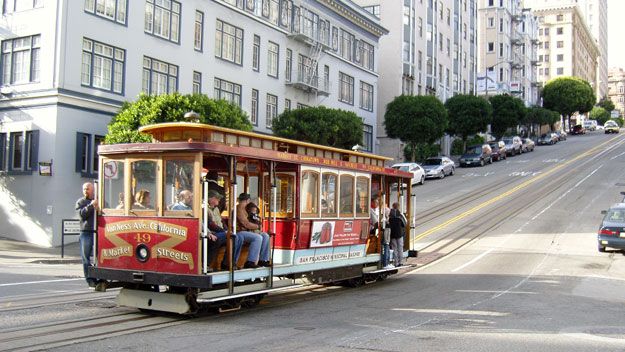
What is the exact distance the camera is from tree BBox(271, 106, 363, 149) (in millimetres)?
35625

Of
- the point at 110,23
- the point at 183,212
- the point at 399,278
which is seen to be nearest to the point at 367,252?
the point at 399,278

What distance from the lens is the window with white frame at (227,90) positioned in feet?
110

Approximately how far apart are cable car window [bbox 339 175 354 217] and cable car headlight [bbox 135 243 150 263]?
4584 millimetres

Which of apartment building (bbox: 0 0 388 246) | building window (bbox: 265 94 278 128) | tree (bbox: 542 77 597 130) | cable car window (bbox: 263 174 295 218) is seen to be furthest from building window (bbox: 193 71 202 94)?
tree (bbox: 542 77 597 130)

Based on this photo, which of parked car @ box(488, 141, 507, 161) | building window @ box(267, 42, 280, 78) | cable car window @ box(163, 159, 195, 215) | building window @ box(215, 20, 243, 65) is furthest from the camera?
parked car @ box(488, 141, 507, 161)

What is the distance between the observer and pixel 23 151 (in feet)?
81.5

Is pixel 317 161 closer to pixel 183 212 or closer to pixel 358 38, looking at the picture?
pixel 183 212

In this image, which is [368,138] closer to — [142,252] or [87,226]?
[87,226]

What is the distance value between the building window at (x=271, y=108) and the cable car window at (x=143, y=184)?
28561mm

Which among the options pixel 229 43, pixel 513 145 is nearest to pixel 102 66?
pixel 229 43

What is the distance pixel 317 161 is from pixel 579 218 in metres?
19.8

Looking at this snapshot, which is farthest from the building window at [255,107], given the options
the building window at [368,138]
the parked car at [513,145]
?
the parked car at [513,145]

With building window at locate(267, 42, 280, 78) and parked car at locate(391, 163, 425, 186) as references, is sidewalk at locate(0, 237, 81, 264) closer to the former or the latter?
building window at locate(267, 42, 280, 78)

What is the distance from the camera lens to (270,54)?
38.5m
